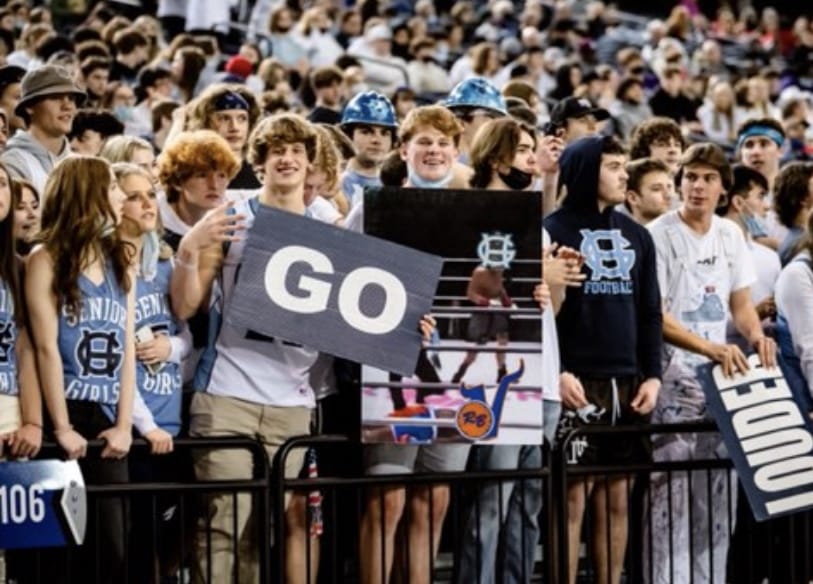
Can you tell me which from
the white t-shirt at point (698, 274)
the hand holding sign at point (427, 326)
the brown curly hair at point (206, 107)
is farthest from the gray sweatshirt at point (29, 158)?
the white t-shirt at point (698, 274)

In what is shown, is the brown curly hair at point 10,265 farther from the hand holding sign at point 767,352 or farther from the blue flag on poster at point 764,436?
the hand holding sign at point 767,352

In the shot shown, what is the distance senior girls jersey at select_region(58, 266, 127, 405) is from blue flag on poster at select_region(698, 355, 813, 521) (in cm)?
266

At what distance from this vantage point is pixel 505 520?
8008mm

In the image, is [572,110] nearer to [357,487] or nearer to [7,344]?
[357,487]

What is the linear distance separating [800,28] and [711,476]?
20745 mm

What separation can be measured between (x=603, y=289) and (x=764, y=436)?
0.97 meters

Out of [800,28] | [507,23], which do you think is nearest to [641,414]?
[507,23]

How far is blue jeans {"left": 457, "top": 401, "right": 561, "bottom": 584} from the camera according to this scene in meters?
7.86

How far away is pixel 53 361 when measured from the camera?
700 centimetres

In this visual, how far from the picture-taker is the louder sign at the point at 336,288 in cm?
732

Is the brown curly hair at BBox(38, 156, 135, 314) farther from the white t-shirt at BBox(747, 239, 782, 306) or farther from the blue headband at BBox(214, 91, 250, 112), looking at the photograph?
the white t-shirt at BBox(747, 239, 782, 306)

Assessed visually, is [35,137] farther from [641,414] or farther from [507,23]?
[507,23]

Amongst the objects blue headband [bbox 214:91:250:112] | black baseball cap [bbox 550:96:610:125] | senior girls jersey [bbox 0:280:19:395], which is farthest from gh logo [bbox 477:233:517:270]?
black baseball cap [bbox 550:96:610:125]

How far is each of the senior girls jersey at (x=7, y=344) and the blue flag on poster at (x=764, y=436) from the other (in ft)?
9.99
